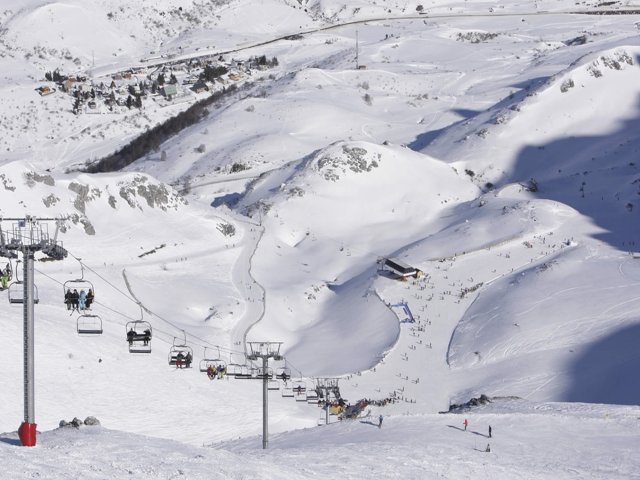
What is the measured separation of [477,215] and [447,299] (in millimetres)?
14740

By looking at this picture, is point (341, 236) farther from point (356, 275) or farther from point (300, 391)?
point (300, 391)

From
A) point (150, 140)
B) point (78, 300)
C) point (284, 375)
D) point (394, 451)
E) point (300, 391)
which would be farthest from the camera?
point (150, 140)

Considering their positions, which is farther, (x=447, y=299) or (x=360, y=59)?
(x=360, y=59)

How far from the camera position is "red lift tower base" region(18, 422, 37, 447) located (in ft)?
94.6

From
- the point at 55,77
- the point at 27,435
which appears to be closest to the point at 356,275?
the point at 27,435

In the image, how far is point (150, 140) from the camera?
120m

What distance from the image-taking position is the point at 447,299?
67500 mm

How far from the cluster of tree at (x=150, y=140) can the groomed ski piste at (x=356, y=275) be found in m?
2.77

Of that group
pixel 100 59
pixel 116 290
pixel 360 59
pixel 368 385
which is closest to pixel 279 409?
pixel 368 385

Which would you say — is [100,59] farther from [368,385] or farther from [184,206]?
[368,385]

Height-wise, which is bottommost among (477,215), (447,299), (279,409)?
(279,409)

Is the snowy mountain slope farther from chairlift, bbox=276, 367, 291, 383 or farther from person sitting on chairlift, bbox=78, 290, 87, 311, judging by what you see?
person sitting on chairlift, bbox=78, 290, 87, 311

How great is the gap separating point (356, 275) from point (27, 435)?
46.3 meters

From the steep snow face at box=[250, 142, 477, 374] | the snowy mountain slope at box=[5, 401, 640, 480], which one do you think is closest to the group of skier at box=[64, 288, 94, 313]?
the snowy mountain slope at box=[5, 401, 640, 480]
